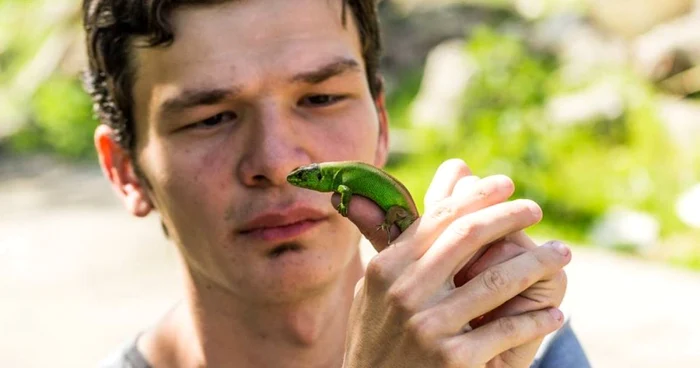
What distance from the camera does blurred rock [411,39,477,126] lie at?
35.8 feet

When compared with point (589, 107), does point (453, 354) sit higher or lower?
higher

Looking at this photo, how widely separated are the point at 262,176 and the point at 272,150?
9cm

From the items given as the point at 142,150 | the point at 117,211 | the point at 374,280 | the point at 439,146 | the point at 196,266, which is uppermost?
the point at 374,280

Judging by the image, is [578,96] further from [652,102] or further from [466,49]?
[466,49]

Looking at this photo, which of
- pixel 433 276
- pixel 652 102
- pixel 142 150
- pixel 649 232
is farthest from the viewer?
pixel 652 102

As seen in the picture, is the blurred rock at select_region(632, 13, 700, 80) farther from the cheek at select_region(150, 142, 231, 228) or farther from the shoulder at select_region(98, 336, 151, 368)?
the cheek at select_region(150, 142, 231, 228)

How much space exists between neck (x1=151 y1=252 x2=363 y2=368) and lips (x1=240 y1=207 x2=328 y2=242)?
0.34m

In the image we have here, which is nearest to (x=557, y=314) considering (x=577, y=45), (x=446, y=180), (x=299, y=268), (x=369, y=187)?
(x=446, y=180)

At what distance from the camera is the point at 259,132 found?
2.89 m

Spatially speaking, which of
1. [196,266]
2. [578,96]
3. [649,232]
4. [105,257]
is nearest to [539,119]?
[578,96]

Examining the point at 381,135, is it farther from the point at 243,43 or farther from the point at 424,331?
the point at 424,331

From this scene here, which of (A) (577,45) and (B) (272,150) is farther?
(A) (577,45)

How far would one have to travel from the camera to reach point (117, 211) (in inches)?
456

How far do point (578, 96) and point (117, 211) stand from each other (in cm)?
557
